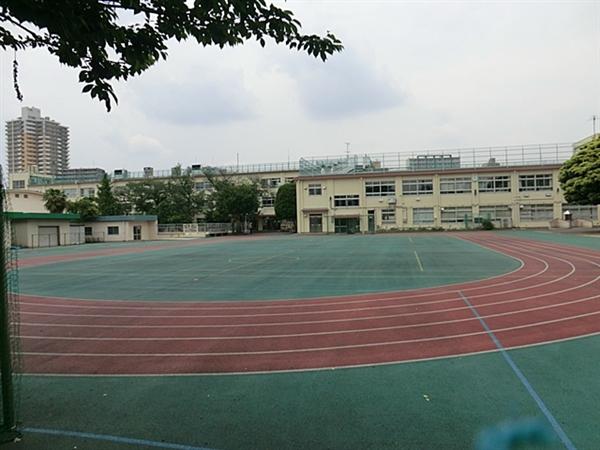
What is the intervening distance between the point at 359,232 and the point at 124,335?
43.6 metres

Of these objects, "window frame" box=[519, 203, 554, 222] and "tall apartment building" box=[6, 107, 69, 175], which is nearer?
"window frame" box=[519, 203, 554, 222]

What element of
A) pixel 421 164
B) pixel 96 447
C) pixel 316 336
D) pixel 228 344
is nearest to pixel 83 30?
pixel 96 447

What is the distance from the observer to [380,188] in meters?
49.5

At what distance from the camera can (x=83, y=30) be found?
2.85m

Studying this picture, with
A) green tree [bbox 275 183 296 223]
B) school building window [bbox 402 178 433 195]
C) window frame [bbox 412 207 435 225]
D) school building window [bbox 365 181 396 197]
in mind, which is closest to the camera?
window frame [bbox 412 207 435 225]

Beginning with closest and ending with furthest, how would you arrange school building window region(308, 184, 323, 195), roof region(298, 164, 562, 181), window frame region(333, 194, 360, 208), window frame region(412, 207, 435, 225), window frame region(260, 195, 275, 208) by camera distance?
roof region(298, 164, 562, 181) → window frame region(412, 207, 435, 225) → window frame region(333, 194, 360, 208) → school building window region(308, 184, 323, 195) → window frame region(260, 195, 275, 208)

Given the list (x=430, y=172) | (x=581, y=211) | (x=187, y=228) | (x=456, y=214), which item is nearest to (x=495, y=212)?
(x=456, y=214)

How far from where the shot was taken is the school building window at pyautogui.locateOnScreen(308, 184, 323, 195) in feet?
169

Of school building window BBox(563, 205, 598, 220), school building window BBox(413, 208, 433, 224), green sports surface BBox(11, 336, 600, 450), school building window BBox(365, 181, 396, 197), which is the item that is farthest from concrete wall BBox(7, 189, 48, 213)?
school building window BBox(563, 205, 598, 220)

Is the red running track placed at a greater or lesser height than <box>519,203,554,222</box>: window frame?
lesser

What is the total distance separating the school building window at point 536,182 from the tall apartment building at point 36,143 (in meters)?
92.3

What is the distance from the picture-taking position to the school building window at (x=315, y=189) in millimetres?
51375

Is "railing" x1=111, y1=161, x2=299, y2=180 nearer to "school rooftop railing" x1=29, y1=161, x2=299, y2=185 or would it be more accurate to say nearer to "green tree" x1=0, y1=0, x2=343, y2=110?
"school rooftop railing" x1=29, y1=161, x2=299, y2=185

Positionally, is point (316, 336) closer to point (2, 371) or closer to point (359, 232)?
point (2, 371)
